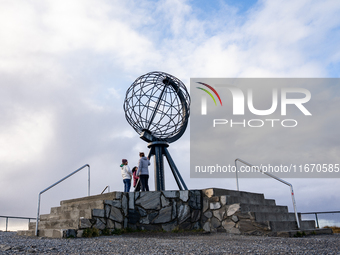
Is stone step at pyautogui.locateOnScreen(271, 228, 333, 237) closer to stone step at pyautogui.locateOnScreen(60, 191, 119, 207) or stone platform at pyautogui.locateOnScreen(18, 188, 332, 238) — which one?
stone platform at pyautogui.locateOnScreen(18, 188, 332, 238)

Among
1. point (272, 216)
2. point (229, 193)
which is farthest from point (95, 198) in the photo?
point (272, 216)

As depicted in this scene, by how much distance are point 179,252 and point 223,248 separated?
794mm

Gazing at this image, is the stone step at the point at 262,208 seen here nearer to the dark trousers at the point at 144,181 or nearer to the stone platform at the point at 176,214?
the stone platform at the point at 176,214

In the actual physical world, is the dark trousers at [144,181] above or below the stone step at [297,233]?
above

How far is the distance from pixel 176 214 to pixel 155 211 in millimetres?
562

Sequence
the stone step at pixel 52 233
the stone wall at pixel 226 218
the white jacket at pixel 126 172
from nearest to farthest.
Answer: the stone step at pixel 52 233 → the stone wall at pixel 226 218 → the white jacket at pixel 126 172

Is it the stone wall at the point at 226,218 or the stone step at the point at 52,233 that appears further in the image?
the stone wall at the point at 226,218

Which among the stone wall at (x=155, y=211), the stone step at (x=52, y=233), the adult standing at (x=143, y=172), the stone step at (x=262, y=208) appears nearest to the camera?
the stone step at (x=52, y=233)

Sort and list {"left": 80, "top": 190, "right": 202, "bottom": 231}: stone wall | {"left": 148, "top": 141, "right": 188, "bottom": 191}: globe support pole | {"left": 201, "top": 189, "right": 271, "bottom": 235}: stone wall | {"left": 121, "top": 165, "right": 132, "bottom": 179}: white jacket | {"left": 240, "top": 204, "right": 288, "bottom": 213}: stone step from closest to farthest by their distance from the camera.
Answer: {"left": 201, "top": 189, "right": 271, "bottom": 235}: stone wall < {"left": 80, "top": 190, "right": 202, "bottom": 231}: stone wall < {"left": 240, "top": 204, "right": 288, "bottom": 213}: stone step < {"left": 121, "top": 165, "right": 132, "bottom": 179}: white jacket < {"left": 148, "top": 141, "right": 188, "bottom": 191}: globe support pole

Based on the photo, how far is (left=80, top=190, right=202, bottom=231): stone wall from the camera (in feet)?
26.0

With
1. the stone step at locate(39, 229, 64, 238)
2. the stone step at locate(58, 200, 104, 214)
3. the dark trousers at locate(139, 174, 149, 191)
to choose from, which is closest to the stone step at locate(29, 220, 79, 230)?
the stone step at locate(39, 229, 64, 238)

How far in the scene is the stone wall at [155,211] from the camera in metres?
7.93

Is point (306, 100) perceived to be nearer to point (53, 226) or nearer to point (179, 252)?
point (179, 252)

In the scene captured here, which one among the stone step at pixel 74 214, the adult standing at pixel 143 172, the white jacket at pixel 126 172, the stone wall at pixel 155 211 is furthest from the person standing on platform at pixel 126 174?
the stone step at pixel 74 214
